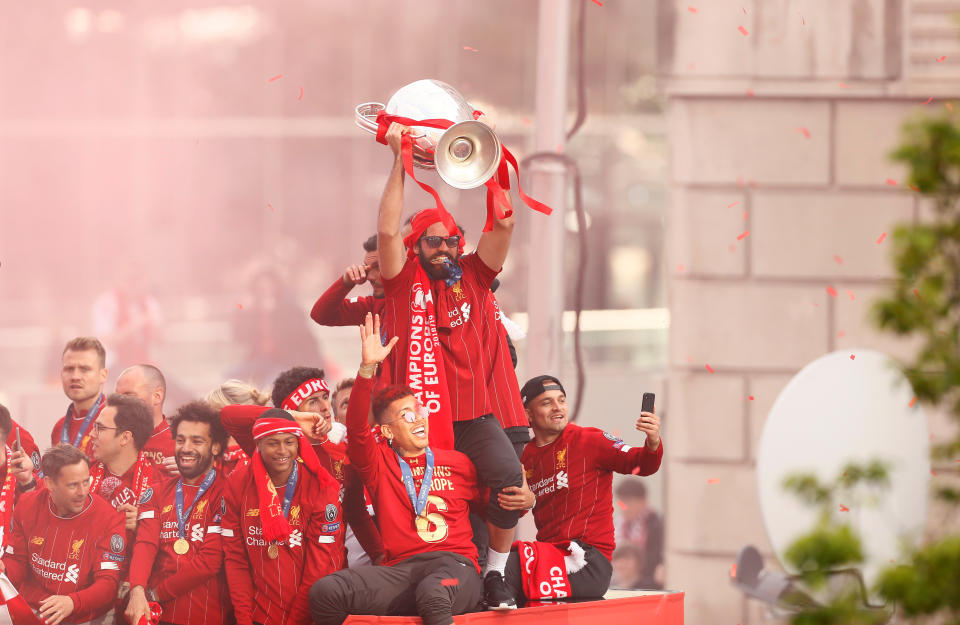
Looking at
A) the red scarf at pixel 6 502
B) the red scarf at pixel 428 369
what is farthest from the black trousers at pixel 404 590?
the red scarf at pixel 6 502

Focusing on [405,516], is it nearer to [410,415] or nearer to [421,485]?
[421,485]

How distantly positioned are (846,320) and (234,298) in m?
2.86

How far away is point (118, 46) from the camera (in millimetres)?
5242

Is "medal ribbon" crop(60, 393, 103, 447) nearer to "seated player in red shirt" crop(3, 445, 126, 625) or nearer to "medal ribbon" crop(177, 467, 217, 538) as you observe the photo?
"seated player in red shirt" crop(3, 445, 126, 625)

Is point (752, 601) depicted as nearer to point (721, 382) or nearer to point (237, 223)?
point (721, 382)

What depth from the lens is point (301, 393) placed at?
12.0ft

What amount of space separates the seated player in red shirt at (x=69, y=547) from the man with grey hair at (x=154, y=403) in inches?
9.4

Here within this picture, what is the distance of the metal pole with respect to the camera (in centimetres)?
505

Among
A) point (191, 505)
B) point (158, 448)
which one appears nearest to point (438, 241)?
point (191, 505)

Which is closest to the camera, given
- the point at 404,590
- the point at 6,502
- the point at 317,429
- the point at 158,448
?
the point at 404,590

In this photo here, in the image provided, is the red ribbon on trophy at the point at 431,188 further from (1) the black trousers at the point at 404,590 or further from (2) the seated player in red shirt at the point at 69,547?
(2) the seated player in red shirt at the point at 69,547

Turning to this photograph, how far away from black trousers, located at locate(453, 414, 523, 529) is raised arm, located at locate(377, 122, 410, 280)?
0.55 m

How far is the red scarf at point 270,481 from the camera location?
3361 millimetres

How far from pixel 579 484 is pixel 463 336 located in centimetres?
63
